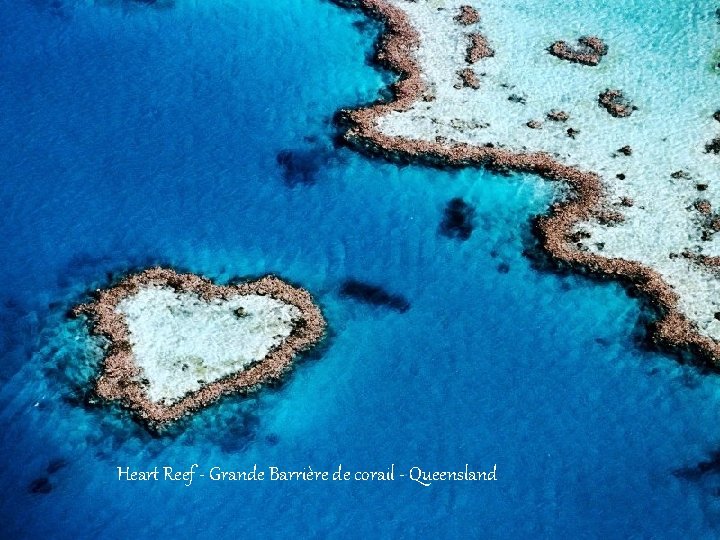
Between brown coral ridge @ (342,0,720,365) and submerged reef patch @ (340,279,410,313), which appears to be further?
submerged reef patch @ (340,279,410,313)

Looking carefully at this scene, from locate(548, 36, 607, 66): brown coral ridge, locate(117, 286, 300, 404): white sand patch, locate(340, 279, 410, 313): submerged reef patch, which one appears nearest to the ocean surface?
locate(340, 279, 410, 313): submerged reef patch

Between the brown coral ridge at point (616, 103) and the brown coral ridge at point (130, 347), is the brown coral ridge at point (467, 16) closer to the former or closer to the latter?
the brown coral ridge at point (616, 103)

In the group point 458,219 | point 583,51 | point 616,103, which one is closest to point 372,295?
point 458,219

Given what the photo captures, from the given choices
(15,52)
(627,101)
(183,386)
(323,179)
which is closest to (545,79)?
(627,101)

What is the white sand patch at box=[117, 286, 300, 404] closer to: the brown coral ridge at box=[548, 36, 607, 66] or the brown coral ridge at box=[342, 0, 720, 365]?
the brown coral ridge at box=[342, 0, 720, 365]

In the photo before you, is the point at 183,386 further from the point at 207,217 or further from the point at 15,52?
the point at 15,52

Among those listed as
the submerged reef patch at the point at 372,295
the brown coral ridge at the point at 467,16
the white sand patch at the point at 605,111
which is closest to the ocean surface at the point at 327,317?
the submerged reef patch at the point at 372,295
